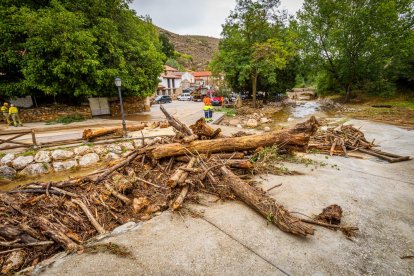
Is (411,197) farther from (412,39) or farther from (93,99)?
(412,39)

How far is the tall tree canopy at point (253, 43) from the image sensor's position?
18906 mm

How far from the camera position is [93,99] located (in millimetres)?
17703

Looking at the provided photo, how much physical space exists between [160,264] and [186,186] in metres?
1.88

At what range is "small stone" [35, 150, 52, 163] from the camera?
802cm

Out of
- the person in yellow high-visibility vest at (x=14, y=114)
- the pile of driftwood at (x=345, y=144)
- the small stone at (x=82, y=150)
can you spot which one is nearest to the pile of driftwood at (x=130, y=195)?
the pile of driftwood at (x=345, y=144)

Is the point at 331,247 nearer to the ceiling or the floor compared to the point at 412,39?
nearer to the floor

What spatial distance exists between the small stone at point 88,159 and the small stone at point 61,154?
542 millimetres

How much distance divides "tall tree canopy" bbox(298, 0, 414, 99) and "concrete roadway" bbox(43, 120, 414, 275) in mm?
26103

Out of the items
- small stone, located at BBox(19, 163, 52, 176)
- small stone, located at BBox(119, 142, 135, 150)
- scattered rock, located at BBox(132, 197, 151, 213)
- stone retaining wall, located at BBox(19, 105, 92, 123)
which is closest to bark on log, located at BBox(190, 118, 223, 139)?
scattered rock, located at BBox(132, 197, 151, 213)

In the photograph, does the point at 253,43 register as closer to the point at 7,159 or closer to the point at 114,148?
the point at 114,148

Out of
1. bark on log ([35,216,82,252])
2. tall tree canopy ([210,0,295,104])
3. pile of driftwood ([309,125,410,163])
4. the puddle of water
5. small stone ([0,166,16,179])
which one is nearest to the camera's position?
bark on log ([35,216,82,252])

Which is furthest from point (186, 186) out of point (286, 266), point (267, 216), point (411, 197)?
point (411, 197)

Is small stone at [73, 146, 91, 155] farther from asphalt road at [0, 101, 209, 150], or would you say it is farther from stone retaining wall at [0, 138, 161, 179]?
asphalt road at [0, 101, 209, 150]

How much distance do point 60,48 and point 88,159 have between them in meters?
9.31
